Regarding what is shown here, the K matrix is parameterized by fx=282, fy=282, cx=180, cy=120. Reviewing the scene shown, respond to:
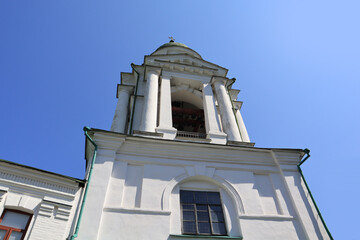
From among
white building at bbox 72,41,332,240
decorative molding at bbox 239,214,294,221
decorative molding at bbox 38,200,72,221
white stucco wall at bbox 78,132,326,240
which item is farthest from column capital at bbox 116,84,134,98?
decorative molding at bbox 239,214,294,221

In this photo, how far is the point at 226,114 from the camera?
1302cm

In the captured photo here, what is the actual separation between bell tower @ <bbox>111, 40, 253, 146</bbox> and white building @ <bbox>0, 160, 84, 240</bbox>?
353cm

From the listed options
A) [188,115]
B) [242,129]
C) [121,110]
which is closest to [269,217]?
[242,129]

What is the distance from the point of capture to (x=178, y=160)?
376 inches

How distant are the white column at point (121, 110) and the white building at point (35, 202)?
4914 millimetres

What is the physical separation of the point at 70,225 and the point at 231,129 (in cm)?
748

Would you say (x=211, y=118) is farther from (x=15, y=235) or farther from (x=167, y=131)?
(x=15, y=235)

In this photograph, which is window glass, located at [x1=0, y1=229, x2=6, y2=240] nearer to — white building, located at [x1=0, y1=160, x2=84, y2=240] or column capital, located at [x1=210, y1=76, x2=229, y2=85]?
white building, located at [x1=0, y1=160, x2=84, y2=240]

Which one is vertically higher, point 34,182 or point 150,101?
point 150,101

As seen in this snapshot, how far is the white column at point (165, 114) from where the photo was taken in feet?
37.0

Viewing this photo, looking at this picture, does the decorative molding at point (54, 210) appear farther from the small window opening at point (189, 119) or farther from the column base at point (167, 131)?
the small window opening at point (189, 119)

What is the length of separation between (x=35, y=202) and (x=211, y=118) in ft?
25.9

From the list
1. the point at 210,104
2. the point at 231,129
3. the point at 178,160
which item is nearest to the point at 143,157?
the point at 178,160

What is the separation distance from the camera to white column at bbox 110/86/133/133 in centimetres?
1264
